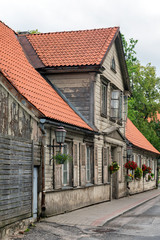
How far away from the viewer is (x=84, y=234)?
11.1m

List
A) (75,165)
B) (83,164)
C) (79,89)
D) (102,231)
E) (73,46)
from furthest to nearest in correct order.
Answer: (73,46)
(79,89)
(83,164)
(75,165)
(102,231)

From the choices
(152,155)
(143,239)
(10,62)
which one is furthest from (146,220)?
(152,155)

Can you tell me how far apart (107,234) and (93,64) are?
360 inches

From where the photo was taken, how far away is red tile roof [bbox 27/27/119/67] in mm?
19423

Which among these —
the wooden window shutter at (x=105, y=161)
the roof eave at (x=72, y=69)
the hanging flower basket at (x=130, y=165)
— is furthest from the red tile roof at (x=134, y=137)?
the roof eave at (x=72, y=69)

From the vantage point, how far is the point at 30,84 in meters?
15.4

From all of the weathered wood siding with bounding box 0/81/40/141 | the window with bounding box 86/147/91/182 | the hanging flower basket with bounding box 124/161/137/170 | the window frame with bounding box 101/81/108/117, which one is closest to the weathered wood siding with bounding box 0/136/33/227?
the weathered wood siding with bounding box 0/81/40/141

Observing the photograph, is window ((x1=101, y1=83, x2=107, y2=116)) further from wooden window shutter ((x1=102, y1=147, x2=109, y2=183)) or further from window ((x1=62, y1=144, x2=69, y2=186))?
window ((x1=62, y1=144, x2=69, y2=186))

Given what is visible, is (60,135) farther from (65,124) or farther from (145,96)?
(145,96)

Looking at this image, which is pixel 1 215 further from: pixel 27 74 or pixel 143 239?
pixel 27 74

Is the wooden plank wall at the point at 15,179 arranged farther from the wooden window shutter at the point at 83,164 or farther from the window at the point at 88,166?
the window at the point at 88,166

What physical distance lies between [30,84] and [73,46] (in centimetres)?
619

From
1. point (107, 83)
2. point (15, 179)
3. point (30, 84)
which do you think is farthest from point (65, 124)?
point (107, 83)

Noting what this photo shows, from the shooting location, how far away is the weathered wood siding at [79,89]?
19.0 metres
